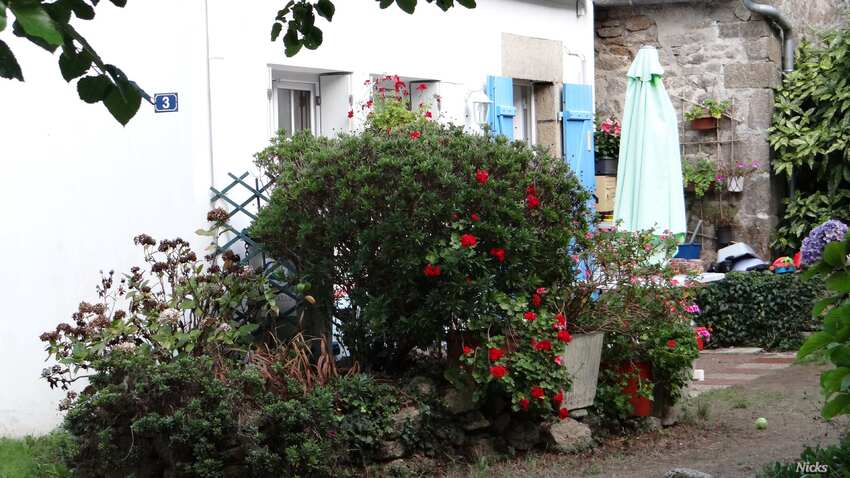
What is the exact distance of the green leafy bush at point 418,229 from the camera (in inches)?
247

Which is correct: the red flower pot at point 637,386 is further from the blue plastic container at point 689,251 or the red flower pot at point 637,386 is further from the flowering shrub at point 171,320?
the blue plastic container at point 689,251

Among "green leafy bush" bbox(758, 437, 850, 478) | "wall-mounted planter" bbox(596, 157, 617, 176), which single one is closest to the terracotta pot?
"wall-mounted planter" bbox(596, 157, 617, 176)

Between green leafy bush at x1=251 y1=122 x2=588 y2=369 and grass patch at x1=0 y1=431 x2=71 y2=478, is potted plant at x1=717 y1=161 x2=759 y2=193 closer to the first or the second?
green leafy bush at x1=251 y1=122 x2=588 y2=369

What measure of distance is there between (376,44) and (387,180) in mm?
2874

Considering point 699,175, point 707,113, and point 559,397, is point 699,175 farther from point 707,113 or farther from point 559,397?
point 559,397

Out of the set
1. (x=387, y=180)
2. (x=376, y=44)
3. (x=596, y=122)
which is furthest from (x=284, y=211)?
(x=596, y=122)

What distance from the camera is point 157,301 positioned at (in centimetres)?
651

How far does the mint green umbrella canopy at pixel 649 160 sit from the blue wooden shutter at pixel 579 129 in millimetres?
850

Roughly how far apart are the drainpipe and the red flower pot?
6.91m

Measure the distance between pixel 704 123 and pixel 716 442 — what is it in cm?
692

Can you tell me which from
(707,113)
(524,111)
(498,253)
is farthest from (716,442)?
(707,113)

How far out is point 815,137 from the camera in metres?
12.7

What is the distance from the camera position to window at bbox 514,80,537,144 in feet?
37.1

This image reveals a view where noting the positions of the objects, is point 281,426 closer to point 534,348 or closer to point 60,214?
point 534,348
